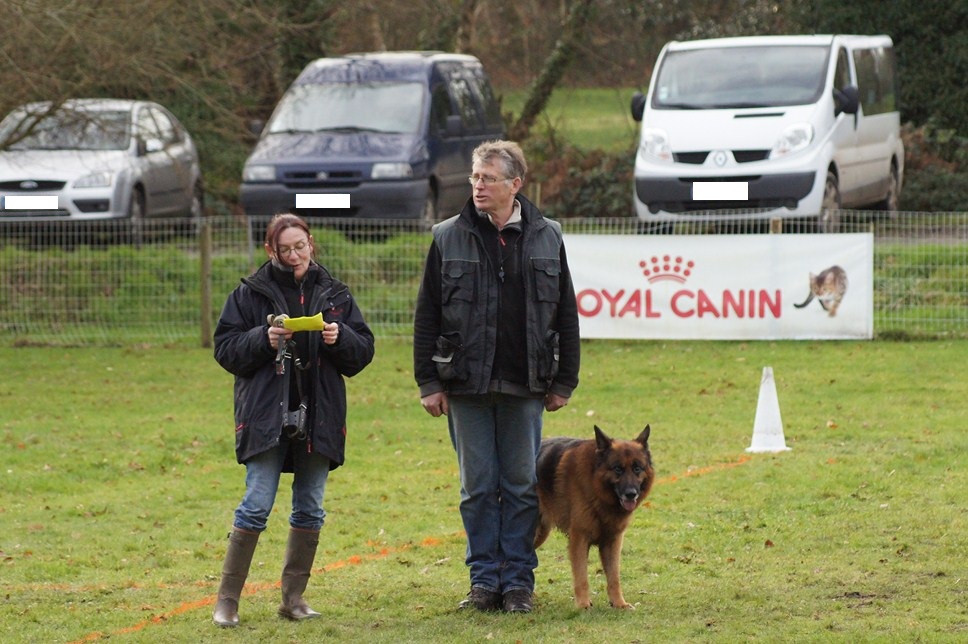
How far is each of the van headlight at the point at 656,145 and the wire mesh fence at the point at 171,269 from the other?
2.49 ft

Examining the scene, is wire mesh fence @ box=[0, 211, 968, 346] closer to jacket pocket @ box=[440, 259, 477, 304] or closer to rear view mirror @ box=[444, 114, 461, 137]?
rear view mirror @ box=[444, 114, 461, 137]

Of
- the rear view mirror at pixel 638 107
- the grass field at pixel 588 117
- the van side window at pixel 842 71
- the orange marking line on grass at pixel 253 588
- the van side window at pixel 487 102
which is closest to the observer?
the orange marking line on grass at pixel 253 588

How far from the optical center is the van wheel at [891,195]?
19.8m

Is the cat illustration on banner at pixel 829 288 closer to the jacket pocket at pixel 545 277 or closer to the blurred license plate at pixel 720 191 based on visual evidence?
the blurred license plate at pixel 720 191

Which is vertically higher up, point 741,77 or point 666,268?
point 741,77

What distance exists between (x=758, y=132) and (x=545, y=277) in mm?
10775

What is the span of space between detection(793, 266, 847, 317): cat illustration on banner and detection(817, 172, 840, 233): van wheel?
89cm

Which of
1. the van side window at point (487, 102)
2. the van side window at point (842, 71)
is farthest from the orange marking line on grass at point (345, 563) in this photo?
the van side window at point (487, 102)

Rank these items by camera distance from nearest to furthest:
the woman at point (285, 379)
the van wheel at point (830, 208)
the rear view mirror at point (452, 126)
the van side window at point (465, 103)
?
the woman at point (285, 379) < the van wheel at point (830, 208) < the rear view mirror at point (452, 126) < the van side window at point (465, 103)

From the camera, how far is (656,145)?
16.9m

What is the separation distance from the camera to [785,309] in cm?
1506

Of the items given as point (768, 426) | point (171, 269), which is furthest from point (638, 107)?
point (768, 426)

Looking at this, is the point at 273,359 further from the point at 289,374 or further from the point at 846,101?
the point at 846,101

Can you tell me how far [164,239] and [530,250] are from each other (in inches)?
446
